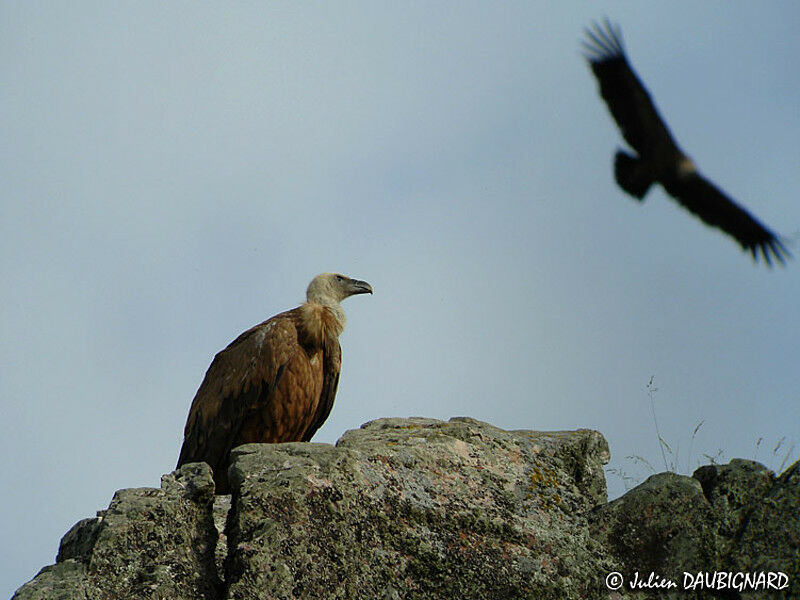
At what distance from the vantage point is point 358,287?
9422 millimetres

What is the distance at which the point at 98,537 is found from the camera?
12.9 ft

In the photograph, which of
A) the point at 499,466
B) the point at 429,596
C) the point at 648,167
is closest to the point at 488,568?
the point at 429,596

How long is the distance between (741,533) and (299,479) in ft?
6.92

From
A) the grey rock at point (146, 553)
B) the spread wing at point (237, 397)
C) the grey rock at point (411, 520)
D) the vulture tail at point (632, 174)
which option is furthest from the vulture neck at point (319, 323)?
the grey rock at point (146, 553)

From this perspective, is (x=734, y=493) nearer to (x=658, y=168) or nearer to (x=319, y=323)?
(x=658, y=168)

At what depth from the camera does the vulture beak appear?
369 inches

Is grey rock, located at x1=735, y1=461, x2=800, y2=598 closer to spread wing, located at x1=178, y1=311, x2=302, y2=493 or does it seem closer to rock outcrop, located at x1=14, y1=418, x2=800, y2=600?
rock outcrop, located at x1=14, y1=418, x2=800, y2=600

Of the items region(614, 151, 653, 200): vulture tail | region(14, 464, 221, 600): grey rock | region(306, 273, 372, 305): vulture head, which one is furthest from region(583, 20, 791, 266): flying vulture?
region(306, 273, 372, 305): vulture head

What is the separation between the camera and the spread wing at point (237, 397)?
7383mm

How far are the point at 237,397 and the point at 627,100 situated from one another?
386 centimetres

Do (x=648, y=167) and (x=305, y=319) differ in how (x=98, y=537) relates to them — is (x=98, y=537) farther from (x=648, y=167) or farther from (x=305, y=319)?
(x=305, y=319)

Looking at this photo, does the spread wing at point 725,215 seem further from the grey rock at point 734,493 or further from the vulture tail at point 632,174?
the grey rock at point 734,493

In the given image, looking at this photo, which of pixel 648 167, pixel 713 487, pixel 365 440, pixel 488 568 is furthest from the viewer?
pixel 648 167

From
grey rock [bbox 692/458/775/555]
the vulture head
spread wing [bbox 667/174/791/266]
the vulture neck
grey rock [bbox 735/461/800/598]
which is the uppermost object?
the vulture head
